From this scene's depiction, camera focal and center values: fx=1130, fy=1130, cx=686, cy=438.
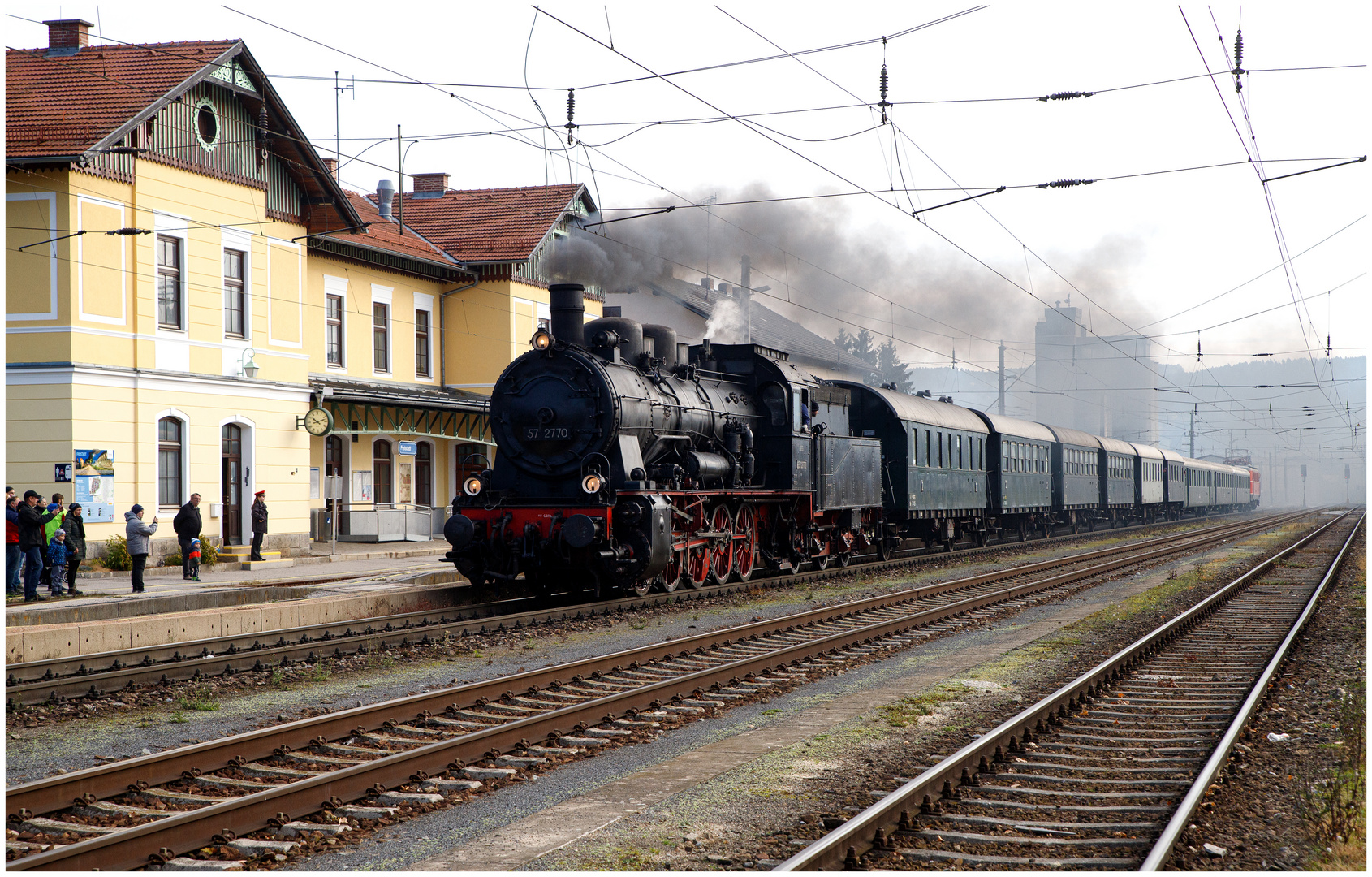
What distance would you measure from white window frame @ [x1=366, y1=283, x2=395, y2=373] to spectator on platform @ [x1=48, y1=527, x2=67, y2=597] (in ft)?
39.8

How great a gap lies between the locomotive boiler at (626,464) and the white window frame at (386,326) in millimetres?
12691

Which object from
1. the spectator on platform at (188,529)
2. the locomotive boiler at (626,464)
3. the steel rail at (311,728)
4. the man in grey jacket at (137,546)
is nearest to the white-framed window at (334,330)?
the spectator on platform at (188,529)

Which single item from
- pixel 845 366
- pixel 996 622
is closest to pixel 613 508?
pixel 996 622

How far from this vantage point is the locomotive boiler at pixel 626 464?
47.2 ft

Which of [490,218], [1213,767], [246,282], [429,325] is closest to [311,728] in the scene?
[1213,767]

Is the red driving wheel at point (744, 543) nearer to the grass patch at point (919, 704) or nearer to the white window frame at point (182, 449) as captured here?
the grass patch at point (919, 704)

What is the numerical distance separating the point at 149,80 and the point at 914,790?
67.7ft

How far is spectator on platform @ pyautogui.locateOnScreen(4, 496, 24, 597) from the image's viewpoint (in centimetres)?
1565

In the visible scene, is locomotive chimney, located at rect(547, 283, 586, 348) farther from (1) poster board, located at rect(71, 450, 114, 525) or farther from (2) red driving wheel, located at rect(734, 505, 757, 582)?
(1) poster board, located at rect(71, 450, 114, 525)

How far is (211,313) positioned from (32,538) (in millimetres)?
7900

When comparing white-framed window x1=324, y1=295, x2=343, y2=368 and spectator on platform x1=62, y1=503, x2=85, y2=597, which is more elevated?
white-framed window x1=324, y1=295, x2=343, y2=368

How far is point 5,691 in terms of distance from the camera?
→ 8.62 metres

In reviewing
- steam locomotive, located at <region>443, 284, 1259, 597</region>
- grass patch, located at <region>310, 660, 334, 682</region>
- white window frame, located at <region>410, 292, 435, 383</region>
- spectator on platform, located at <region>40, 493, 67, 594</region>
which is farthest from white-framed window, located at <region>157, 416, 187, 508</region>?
grass patch, located at <region>310, 660, 334, 682</region>

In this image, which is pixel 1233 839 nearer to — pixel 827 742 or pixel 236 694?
pixel 827 742
